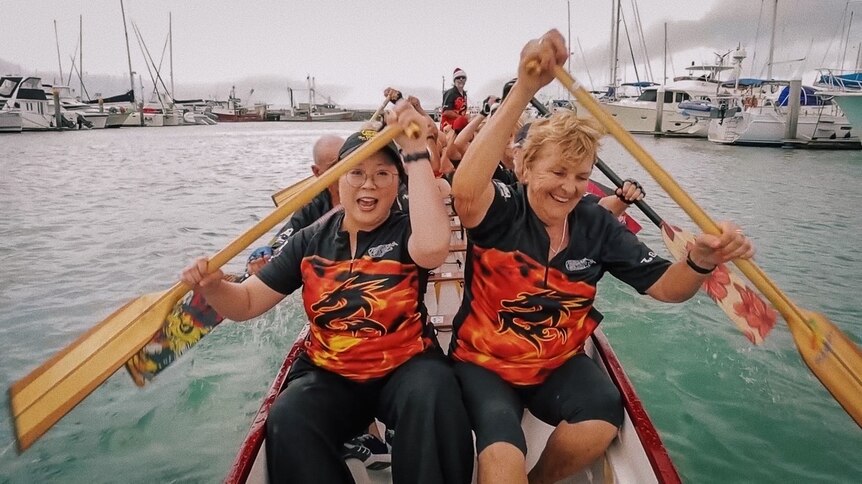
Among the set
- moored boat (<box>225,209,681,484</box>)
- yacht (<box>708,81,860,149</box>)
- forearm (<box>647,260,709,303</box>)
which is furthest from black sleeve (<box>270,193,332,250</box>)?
yacht (<box>708,81,860,149</box>)

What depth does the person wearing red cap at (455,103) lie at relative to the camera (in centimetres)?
906

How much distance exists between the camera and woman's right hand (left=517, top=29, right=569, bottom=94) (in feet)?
6.79

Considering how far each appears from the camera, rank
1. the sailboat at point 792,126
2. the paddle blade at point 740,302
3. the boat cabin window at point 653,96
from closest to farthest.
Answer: the paddle blade at point 740,302
the sailboat at point 792,126
the boat cabin window at point 653,96

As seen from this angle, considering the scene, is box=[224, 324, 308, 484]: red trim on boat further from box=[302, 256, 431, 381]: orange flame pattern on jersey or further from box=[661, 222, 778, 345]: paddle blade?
box=[661, 222, 778, 345]: paddle blade

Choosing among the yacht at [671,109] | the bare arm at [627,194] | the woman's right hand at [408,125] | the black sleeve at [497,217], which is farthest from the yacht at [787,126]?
the woman's right hand at [408,125]

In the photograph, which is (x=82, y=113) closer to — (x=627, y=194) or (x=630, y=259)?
(x=627, y=194)

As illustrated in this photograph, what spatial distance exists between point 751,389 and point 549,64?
4077 millimetres

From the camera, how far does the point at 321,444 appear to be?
208 cm

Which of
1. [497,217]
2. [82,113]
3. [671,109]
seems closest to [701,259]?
[497,217]

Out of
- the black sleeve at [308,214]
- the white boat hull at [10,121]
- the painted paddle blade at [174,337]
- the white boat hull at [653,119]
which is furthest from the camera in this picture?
the white boat hull at [10,121]

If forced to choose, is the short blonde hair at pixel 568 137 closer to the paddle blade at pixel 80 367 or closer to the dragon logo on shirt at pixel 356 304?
the dragon logo on shirt at pixel 356 304

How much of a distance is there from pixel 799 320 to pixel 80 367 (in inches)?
121

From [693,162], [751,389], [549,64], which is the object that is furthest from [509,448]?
[693,162]

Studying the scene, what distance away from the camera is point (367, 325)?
7.35 feet
